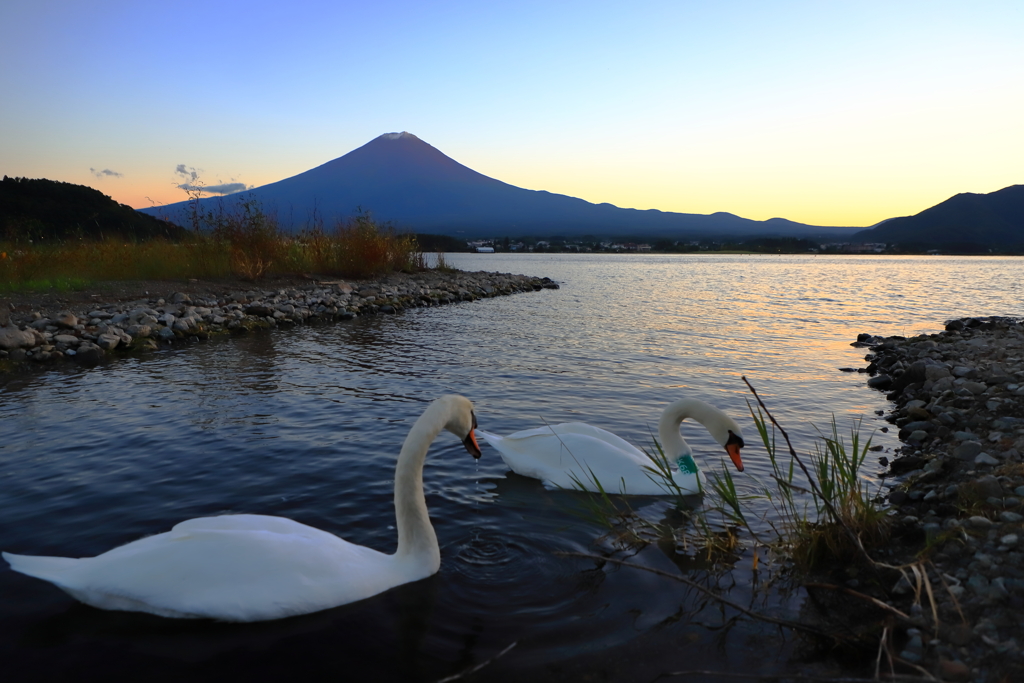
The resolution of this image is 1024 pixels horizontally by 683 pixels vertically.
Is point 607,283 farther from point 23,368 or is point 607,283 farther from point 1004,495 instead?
point 1004,495

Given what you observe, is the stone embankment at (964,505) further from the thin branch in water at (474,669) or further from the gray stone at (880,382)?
the thin branch in water at (474,669)

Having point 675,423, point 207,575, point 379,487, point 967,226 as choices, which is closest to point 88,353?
point 379,487

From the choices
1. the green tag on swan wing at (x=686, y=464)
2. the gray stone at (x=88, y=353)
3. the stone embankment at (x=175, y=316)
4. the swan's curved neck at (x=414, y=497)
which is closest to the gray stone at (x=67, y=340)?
the stone embankment at (x=175, y=316)

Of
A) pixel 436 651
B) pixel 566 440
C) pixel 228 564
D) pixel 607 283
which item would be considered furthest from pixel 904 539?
pixel 607 283

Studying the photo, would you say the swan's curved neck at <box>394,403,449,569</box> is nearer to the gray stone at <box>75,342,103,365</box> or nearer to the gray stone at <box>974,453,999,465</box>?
the gray stone at <box>974,453,999,465</box>

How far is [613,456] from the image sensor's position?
540 centimetres

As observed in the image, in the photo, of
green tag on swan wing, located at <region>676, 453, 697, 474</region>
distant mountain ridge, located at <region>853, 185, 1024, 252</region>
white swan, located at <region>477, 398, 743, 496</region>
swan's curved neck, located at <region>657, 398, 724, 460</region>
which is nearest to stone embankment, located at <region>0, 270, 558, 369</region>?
white swan, located at <region>477, 398, 743, 496</region>

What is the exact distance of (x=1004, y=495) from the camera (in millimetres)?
4062

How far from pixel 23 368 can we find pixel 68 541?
6.94m

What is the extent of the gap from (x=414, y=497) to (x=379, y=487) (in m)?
1.78

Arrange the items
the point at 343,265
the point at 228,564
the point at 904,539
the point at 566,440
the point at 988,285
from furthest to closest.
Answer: the point at 988,285 → the point at 343,265 → the point at 566,440 → the point at 904,539 → the point at 228,564

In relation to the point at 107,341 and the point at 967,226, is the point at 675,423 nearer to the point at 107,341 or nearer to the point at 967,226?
the point at 107,341

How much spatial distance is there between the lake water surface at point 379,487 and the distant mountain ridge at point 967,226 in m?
119

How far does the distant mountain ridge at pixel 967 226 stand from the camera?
108 meters
